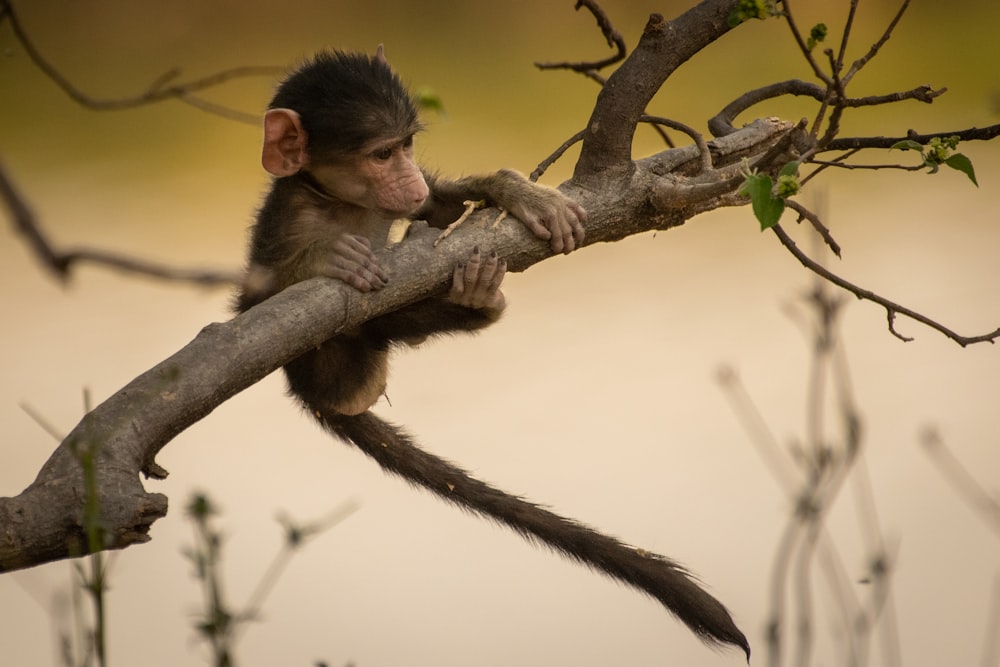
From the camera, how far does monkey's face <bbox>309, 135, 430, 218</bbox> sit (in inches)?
124

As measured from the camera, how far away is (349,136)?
3115 mm

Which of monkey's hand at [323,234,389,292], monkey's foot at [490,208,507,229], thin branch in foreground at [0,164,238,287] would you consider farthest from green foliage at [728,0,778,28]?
thin branch in foreground at [0,164,238,287]

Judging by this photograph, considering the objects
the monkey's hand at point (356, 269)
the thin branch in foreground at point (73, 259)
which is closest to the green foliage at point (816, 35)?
the monkey's hand at point (356, 269)

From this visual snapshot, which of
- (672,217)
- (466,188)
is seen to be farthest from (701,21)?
(466,188)

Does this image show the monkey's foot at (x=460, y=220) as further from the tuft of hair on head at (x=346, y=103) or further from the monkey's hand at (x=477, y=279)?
the tuft of hair on head at (x=346, y=103)

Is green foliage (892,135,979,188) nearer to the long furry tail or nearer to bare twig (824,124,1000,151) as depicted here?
bare twig (824,124,1000,151)

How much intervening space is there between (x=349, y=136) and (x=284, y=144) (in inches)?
7.4

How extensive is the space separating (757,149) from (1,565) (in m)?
Answer: 2.22

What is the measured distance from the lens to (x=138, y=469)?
2.02 meters

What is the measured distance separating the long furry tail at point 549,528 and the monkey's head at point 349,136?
2.06ft

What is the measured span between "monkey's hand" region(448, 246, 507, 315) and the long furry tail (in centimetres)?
64

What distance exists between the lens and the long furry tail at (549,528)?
2.64 metres

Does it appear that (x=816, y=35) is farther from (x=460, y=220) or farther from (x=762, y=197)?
(x=460, y=220)

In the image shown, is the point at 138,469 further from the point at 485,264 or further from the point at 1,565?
the point at 485,264
